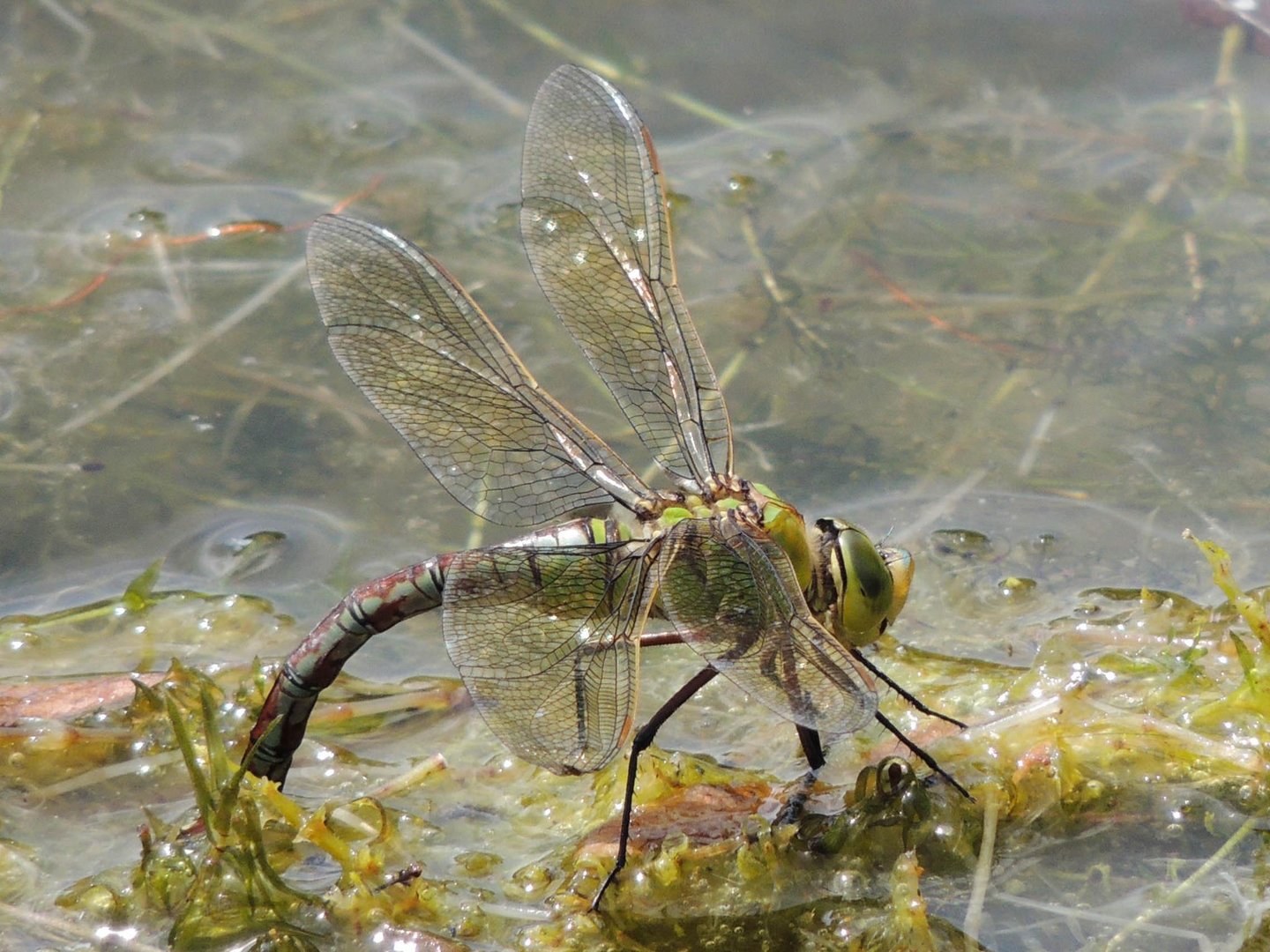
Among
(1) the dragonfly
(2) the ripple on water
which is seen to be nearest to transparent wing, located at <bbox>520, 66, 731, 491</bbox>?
(1) the dragonfly

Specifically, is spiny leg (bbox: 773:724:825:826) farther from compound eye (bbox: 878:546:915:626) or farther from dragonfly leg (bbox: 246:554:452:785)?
dragonfly leg (bbox: 246:554:452:785)

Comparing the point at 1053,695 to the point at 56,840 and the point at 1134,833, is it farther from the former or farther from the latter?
the point at 56,840

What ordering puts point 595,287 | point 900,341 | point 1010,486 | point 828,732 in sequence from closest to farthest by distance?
point 828,732 < point 595,287 < point 1010,486 < point 900,341

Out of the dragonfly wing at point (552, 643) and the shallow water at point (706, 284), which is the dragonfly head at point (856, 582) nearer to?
the dragonfly wing at point (552, 643)

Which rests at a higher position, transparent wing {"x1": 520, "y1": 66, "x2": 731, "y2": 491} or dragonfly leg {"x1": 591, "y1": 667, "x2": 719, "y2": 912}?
transparent wing {"x1": 520, "y1": 66, "x2": 731, "y2": 491}

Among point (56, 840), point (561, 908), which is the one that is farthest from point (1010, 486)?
point (56, 840)

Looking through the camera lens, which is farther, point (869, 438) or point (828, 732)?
point (869, 438)

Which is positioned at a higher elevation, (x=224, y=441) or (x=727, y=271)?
(x=727, y=271)

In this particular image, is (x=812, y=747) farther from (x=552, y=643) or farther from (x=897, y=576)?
(x=552, y=643)
